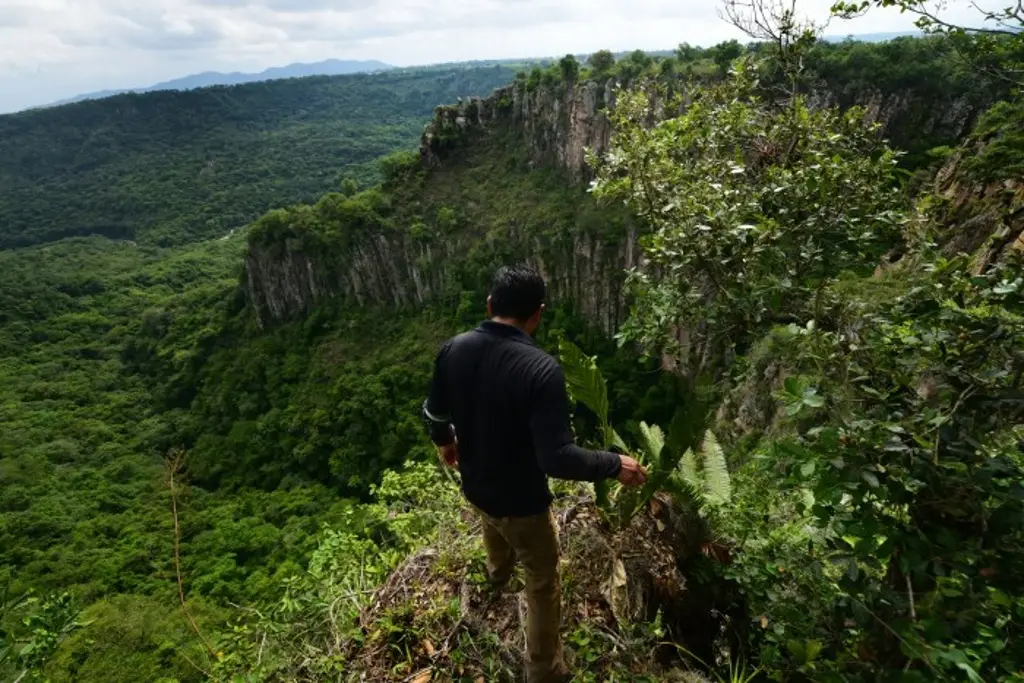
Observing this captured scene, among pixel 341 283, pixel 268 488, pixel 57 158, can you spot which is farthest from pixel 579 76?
pixel 57 158

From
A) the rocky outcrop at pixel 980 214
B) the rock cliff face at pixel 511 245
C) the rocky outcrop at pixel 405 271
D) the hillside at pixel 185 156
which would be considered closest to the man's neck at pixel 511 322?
the rocky outcrop at pixel 980 214

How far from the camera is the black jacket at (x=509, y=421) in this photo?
2.56 metres

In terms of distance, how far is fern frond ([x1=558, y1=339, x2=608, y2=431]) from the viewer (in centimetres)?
364

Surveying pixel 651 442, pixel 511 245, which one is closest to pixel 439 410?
pixel 651 442

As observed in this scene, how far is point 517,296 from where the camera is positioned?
9.08 feet

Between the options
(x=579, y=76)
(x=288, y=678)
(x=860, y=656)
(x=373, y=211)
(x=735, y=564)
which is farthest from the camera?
(x=373, y=211)

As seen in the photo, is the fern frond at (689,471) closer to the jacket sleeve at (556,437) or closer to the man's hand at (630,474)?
the man's hand at (630,474)

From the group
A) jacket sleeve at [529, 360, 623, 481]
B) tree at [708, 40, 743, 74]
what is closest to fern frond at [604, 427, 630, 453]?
jacket sleeve at [529, 360, 623, 481]

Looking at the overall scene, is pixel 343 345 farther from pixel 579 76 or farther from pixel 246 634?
pixel 246 634

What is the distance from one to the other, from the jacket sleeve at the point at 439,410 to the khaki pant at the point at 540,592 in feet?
1.65

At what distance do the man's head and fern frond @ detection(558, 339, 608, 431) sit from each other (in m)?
0.80

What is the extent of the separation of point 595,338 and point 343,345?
749 inches

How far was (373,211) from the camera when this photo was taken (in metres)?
45.5

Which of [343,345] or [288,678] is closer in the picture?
[288,678]
